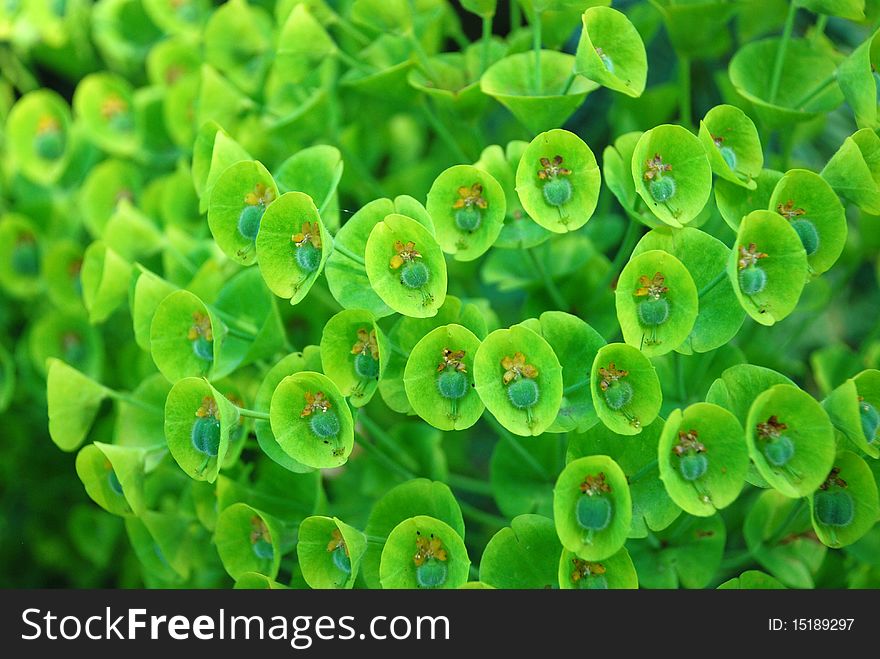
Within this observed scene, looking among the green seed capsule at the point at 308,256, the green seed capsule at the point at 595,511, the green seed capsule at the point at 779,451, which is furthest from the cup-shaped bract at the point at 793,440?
the green seed capsule at the point at 308,256

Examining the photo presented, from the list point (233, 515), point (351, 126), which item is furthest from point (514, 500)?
point (351, 126)

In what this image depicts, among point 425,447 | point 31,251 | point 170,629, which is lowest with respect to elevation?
point 170,629

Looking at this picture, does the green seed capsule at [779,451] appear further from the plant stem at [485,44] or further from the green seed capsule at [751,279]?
the plant stem at [485,44]

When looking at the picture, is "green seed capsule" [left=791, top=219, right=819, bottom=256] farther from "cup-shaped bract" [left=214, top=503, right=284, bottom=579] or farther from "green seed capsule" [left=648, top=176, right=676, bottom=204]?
"cup-shaped bract" [left=214, top=503, right=284, bottom=579]

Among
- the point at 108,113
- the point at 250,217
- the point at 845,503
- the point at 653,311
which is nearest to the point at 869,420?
the point at 845,503

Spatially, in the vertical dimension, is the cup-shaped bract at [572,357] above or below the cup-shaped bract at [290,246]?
below

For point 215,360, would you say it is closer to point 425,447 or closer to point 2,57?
point 425,447
